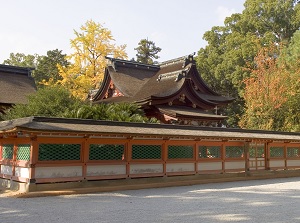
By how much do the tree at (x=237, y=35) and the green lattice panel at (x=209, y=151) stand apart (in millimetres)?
26312

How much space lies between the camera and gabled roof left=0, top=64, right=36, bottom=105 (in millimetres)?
31109

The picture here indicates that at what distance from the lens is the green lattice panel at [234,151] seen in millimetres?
19828

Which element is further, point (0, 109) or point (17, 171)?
point (0, 109)

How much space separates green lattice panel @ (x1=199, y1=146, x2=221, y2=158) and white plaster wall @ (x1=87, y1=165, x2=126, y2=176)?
4.74m

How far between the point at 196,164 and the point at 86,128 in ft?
21.4

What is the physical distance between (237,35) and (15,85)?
27757 millimetres

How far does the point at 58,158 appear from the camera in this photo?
14.0m

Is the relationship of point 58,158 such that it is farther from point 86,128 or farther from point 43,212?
point 43,212

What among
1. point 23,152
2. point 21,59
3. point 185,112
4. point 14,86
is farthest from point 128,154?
point 21,59

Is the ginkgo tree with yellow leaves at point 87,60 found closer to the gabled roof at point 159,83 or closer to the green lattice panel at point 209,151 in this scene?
the gabled roof at point 159,83

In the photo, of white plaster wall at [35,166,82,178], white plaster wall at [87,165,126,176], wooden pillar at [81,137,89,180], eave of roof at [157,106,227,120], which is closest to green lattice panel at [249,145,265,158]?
eave of roof at [157,106,227,120]

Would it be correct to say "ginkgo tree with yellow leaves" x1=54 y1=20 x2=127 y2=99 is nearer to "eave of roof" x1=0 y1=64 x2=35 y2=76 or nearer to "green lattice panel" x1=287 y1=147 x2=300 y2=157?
"eave of roof" x1=0 y1=64 x2=35 y2=76

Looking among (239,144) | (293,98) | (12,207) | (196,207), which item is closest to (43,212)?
(12,207)

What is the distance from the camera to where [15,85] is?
3406 cm
